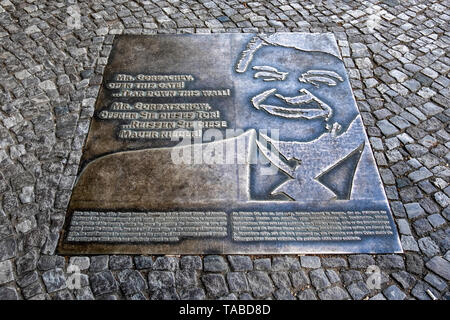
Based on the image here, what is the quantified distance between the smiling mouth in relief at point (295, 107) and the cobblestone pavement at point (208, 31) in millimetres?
489

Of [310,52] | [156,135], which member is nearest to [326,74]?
[310,52]

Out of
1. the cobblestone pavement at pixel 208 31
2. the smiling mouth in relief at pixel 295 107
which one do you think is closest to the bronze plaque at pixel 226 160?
the smiling mouth in relief at pixel 295 107

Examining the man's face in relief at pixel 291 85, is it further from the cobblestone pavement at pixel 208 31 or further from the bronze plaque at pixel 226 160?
the cobblestone pavement at pixel 208 31

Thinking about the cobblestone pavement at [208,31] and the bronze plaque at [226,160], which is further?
the bronze plaque at [226,160]

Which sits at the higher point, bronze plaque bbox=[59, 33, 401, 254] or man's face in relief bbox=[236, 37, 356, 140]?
man's face in relief bbox=[236, 37, 356, 140]

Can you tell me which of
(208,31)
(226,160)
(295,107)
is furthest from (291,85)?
(208,31)

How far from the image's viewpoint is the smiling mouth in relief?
161 inches

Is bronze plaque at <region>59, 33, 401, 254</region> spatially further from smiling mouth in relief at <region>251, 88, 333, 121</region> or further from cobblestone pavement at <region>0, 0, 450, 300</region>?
cobblestone pavement at <region>0, 0, 450, 300</region>

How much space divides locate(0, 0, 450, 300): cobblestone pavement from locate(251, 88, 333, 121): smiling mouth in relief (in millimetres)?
489

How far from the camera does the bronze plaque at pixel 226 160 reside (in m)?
3.24

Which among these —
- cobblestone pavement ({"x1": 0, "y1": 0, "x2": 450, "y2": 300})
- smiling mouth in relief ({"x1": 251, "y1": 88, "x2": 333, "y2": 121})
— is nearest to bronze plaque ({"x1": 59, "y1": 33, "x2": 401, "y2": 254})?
smiling mouth in relief ({"x1": 251, "y1": 88, "x2": 333, "y2": 121})
